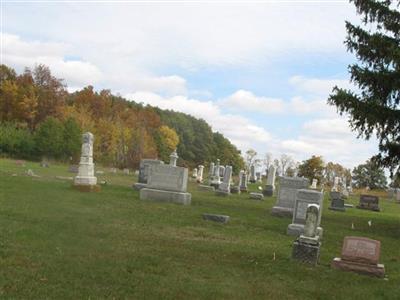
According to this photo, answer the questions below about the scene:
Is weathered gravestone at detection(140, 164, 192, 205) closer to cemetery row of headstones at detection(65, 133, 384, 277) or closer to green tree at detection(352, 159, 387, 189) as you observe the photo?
cemetery row of headstones at detection(65, 133, 384, 277)

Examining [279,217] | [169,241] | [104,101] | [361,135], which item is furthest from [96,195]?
[104,101]

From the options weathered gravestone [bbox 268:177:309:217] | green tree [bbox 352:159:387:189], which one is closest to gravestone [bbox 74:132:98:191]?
weathered gravestone [bbox 268:177:309:217]

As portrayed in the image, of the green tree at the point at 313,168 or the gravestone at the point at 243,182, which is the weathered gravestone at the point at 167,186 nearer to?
the gravestone at the point at 243,182

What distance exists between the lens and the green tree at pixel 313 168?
68.4 meters

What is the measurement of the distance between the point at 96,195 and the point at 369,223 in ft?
32.2

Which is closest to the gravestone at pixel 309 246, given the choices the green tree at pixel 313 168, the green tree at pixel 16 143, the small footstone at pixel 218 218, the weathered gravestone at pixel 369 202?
the small footstone at pixel 218 218

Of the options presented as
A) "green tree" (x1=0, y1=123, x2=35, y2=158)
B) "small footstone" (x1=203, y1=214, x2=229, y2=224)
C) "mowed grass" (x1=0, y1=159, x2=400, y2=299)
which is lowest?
"mowed grass" (x1=0, y1=159, x2=400, y2=299)

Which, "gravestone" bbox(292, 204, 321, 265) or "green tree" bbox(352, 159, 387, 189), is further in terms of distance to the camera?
"green tree" bbox(352, 159, 387, 189)

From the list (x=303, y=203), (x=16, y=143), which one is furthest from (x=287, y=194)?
(x=16, y=143)

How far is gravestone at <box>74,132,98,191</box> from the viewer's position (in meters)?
19.0

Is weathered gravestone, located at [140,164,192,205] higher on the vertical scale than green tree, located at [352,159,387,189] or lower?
lower

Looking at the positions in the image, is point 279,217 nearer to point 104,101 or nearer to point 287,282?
point 287,282

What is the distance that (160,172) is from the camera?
1908cm

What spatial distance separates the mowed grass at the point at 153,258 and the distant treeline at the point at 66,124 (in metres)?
38.9
